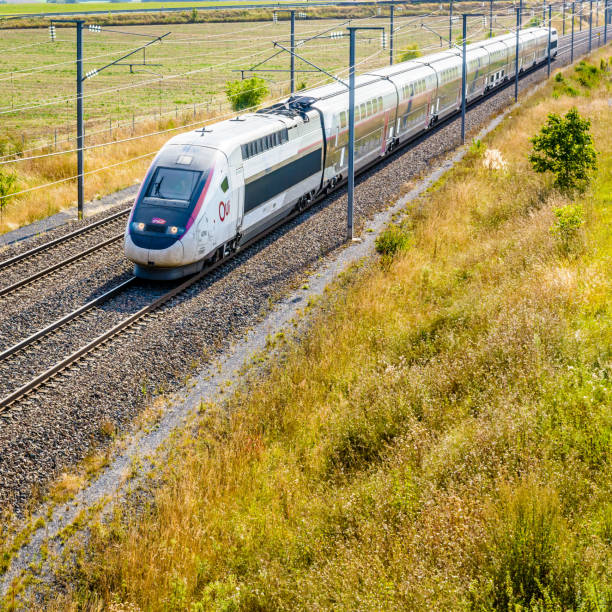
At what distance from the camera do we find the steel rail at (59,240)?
757 inches

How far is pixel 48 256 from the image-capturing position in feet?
64.6

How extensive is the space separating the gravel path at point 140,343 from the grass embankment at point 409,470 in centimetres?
162

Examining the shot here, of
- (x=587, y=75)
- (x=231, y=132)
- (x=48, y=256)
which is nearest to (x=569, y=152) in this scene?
(x=231, y=132)

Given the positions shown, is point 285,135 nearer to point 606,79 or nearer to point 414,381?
point 414,381

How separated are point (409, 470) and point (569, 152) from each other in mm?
16354

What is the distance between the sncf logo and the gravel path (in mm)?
1512

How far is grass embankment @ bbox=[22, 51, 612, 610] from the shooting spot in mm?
6949

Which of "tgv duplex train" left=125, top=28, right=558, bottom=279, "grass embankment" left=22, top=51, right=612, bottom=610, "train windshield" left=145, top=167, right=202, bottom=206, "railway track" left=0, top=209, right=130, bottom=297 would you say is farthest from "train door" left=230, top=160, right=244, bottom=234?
"railway track" left=0, top=209, right=130, bottom=297

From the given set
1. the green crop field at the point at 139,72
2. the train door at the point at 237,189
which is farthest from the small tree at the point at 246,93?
the train door at the point at 237,189

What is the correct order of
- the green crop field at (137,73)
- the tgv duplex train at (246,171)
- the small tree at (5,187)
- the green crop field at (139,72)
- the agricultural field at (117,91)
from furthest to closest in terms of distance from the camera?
the green crop field at (137,73), the green crop field at (139,72), the agricultural field at (117,91), the small tree at (5,187), the tgv duplex train at (246,171)

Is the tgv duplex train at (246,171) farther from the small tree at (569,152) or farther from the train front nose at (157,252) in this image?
the small tree at (569,152)

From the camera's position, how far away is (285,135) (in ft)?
68.2

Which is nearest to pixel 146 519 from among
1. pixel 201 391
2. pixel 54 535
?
pixel 54 535

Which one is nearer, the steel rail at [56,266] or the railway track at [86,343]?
the railway track at [86,343]
